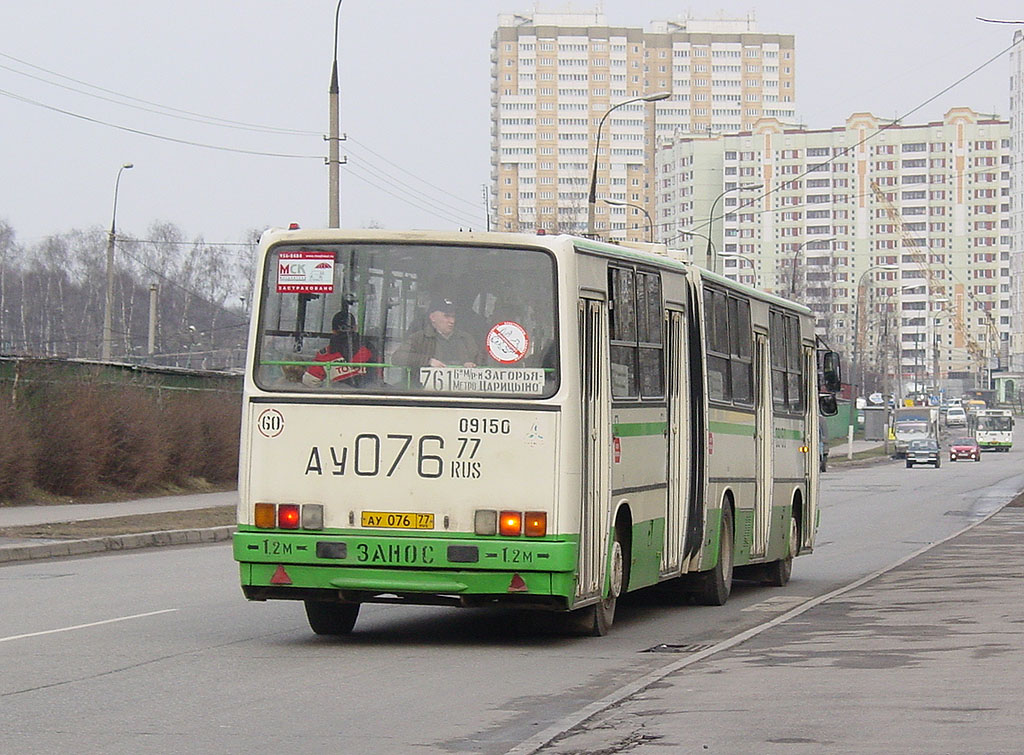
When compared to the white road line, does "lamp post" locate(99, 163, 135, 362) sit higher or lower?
higher

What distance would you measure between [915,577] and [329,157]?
15550 millimetres

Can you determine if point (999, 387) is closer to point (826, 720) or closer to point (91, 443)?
point (91, 443)

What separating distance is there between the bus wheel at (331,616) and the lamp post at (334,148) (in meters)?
17.5

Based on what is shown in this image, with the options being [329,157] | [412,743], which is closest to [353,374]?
[412,743]

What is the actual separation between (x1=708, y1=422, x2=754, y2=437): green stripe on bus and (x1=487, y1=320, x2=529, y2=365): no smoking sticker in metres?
3.70

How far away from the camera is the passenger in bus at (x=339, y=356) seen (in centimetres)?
1219

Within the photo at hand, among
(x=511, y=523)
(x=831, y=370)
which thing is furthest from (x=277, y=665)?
(x=831, y=370)

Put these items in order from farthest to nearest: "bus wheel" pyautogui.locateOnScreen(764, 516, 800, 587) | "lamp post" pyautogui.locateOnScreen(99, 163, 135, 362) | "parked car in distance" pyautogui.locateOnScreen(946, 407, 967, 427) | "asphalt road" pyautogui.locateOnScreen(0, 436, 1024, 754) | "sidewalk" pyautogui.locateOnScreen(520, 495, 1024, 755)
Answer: "parked car in distance" pyautogui.locateOnScreen(946, 407, 967, 427) → "lamp post" pyautogui.locateOnScreen(99, 163, 135, 362) → "bus wheel" pyautogui.locateOnScreen(764, 516, 800, 587) → "asphalt road" pyautogui.locateOnScreen(0, 436, 1024, 754) → "sidewalk" pyautogui.locateOnScreen(520, 495, 1024, 755)

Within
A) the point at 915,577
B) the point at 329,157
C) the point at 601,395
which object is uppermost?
the point at 329,157

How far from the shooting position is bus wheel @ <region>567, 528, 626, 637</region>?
12.8 metres

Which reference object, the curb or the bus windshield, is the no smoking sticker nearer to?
the bus windshield

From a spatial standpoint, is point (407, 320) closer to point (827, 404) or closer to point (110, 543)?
point (827, 404)

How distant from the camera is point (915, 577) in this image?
18766mm

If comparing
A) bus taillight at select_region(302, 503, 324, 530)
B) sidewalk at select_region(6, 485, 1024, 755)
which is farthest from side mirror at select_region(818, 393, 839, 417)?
bus taillight at select_region(302, 503, 324, 530)
